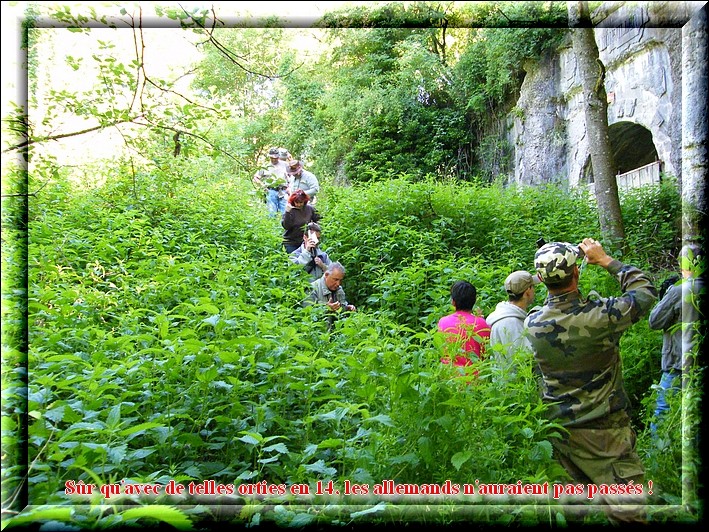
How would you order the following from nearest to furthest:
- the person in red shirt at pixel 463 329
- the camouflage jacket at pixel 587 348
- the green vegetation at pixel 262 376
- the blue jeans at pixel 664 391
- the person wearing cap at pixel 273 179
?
1. the green vegetation at pixel 262 376
2. the camouflage jacket at pixel 587 348
3. the person in red shirt at pixel 463 329
4. the blue jeans at pixel 664 391
5. the person wearing cap at pixel 273 179

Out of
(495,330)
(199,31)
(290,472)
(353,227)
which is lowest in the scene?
(290,472)

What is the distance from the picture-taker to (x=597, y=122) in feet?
12.0

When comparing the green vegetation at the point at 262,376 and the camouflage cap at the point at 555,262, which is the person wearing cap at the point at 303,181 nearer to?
the green vegetation at the point at 262,376

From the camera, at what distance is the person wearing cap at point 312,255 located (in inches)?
130

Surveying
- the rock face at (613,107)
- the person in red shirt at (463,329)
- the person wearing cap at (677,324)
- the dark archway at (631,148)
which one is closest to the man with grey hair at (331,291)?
the person in red shirt at (463,329)

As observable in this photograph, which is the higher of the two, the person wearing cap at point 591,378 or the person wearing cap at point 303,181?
the person wearing cap at point 303,181

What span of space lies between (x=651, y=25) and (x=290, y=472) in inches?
116

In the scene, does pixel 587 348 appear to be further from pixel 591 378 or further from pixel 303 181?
pixel 303 181

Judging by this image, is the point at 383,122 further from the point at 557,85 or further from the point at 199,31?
the point at 557,85

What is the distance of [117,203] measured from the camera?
3273 millimetres

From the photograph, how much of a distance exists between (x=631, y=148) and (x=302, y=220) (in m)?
2.26

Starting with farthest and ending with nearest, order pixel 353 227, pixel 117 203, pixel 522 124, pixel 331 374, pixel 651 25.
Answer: pixel 522 124, pixel 353 227, pixel 117 203, pixel 651 25, pixel 331 374

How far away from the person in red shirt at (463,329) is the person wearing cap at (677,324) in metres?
0.82

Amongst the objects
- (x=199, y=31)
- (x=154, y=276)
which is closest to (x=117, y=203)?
(x=154, y=276)
